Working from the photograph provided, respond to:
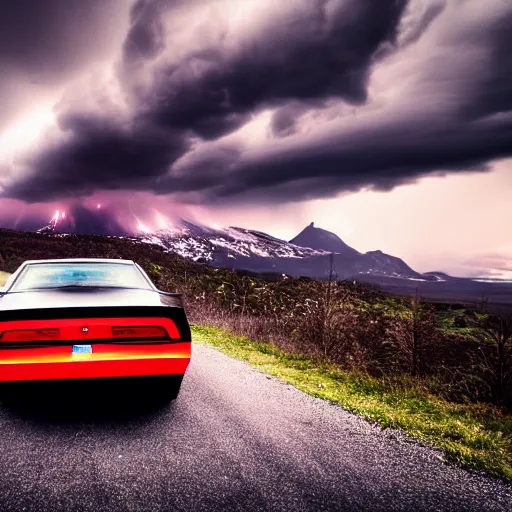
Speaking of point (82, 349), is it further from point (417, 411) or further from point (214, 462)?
point (417, 411)

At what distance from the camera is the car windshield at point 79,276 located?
4.52 meters

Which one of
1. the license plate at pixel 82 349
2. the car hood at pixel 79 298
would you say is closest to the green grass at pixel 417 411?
the car hood at pixel 79 298

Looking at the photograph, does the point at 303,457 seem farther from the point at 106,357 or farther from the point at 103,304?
the point at 103,304

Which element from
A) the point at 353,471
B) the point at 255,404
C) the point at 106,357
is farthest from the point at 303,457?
the point at 106,357

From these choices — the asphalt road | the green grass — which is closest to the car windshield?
the asphalt road

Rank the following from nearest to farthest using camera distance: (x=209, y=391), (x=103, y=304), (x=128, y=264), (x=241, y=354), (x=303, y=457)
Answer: (x=303, y=457), (x=103, y=304), (x=209, y=391), (x=128, y=264), (x=241, y=354)

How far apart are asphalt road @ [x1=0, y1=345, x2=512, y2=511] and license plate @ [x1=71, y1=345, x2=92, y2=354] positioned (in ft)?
1.17

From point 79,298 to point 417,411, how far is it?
3666 millimetres

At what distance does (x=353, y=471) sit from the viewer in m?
2.87

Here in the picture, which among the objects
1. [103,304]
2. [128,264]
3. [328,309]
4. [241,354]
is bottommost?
[241,354]

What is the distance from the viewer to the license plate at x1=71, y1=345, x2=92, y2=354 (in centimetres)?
342

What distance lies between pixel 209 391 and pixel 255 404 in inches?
27.1

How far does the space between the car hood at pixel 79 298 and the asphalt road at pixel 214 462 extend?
A: 76 cm

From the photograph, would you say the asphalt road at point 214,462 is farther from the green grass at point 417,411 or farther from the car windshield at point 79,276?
the car windshield at point 79,276
